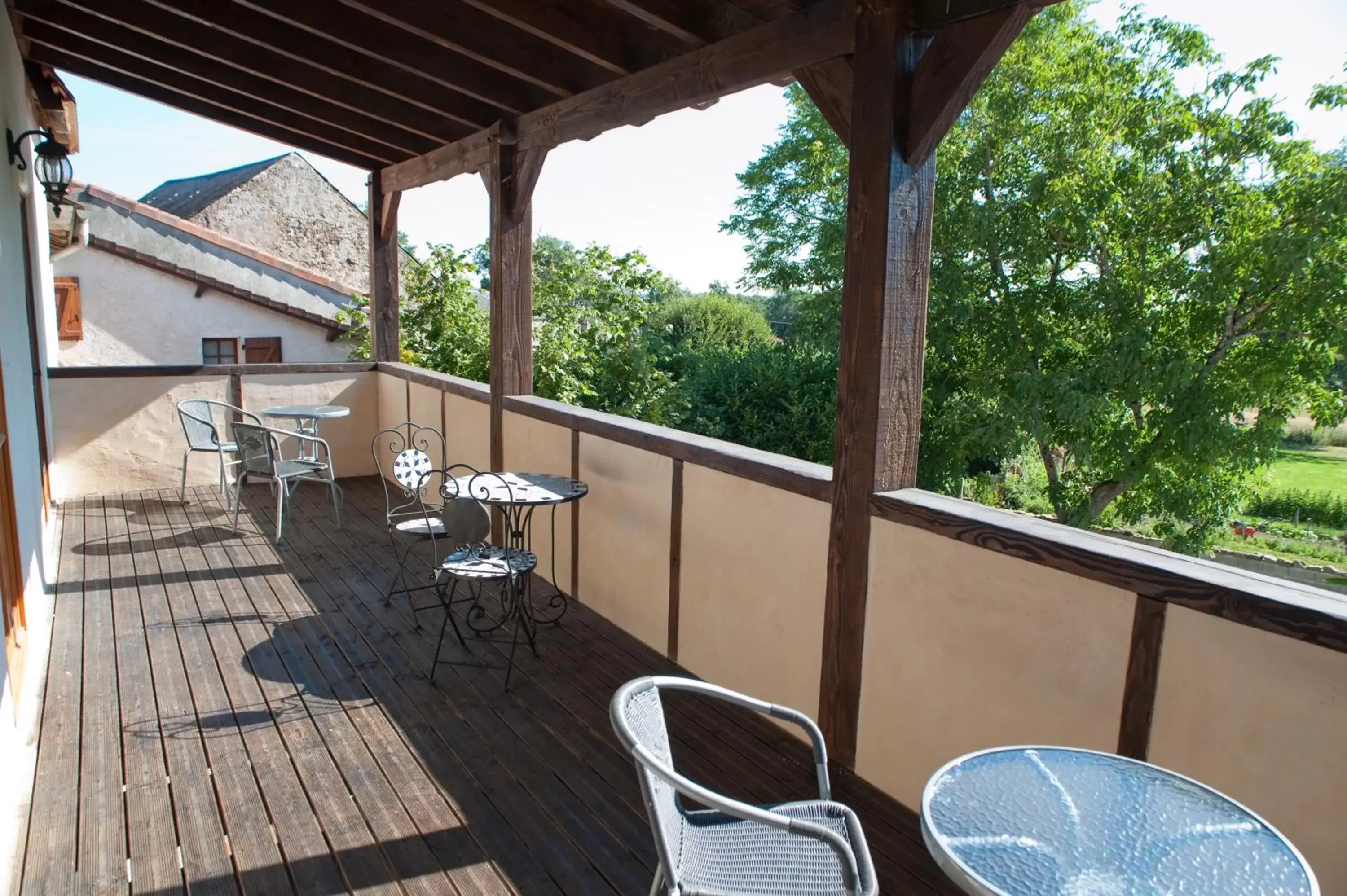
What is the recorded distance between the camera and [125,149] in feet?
85.1

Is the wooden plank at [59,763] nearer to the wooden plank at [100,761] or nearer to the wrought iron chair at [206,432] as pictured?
the wooden plank at [100,761]

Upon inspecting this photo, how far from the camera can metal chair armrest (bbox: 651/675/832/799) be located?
1.76 m

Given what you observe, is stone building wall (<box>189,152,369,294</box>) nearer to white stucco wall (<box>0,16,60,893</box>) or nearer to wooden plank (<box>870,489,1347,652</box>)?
white stucco wall (<box>0,16,60,893</box>)

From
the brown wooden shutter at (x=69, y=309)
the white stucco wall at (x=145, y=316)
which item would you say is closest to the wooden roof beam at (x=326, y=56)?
the brown wooden shutter at (x=69, y=309)

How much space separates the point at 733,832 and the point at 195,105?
→ 6.25 meters

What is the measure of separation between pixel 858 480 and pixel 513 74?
2678 millimetres

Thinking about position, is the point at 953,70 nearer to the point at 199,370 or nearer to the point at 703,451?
the point at 703,451

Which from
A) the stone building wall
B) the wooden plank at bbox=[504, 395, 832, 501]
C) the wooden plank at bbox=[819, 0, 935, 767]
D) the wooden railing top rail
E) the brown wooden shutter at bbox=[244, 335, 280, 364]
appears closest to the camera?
the wooden plank at bbox=[819, 0, 935, 767]

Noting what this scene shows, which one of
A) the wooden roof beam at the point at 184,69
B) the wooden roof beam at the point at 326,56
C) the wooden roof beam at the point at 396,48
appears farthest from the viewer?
the wooden roof beam at the point at 184,69

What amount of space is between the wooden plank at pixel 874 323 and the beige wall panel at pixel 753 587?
0.15 metres

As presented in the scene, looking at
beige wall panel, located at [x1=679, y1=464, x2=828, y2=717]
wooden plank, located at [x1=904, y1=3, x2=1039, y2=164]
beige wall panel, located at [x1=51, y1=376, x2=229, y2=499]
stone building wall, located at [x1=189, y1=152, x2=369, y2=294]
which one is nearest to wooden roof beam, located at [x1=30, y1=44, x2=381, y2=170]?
beige wall panel, located at [x1=51, y1=376, x2=229, y2=499]

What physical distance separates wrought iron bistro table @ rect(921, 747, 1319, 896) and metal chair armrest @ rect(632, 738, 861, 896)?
132 millimetres

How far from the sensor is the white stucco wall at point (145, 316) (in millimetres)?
12352

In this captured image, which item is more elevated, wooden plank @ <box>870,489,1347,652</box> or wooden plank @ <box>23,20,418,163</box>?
wooden plank @ <box>23,20,418,163</box>
